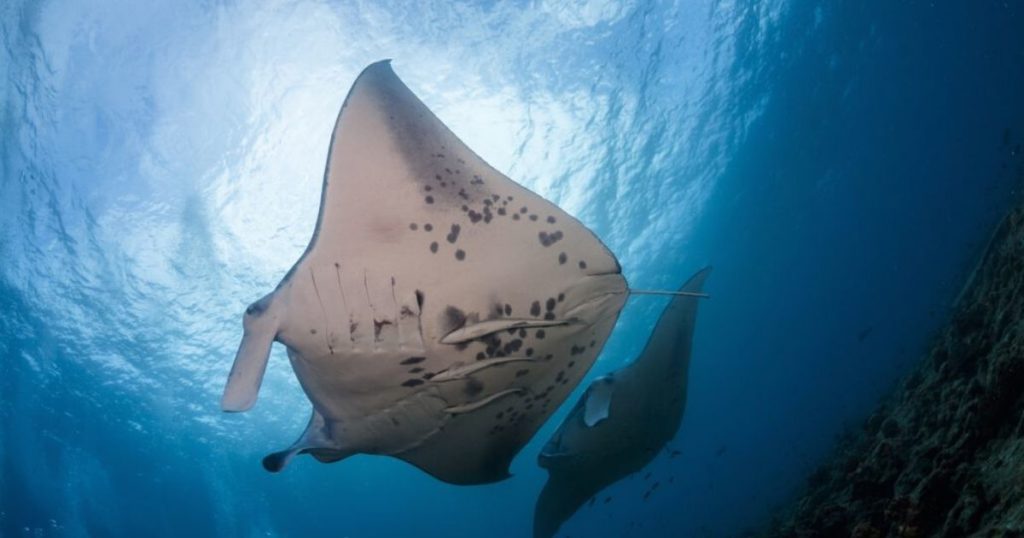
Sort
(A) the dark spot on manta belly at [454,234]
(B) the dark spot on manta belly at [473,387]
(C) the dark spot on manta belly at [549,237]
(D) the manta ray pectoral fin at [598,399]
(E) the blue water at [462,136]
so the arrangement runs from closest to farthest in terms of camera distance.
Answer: (A) the dark spot on manta belly at [454,234]
(C) the dark spot on manta belly at [549,237]
(B) the dark spot on manta belly at [473,387]
(D) the manta ray pectoral fin at [598,399]
(E) the blue water at [462,136]

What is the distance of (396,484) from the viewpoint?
3956cm

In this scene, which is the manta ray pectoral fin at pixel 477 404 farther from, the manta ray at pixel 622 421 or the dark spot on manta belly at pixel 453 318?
the manta ray at pixel 622 421

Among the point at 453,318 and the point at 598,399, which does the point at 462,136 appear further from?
the point at 453,318

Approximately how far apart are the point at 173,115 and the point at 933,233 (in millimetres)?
32129

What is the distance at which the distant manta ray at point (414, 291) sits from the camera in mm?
2734

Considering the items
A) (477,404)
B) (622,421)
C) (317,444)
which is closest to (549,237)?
(477,404)

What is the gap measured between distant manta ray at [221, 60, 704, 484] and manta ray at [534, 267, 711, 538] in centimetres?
189

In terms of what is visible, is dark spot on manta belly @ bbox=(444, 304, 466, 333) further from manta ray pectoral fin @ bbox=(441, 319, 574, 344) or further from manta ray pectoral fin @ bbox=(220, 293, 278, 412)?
manta ray pectoral fin @ bbox=(220, 293, 278, 412)

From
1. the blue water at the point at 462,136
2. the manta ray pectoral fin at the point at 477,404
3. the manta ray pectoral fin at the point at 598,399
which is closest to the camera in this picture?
the manta ray pectoral fin at the point at 477,404

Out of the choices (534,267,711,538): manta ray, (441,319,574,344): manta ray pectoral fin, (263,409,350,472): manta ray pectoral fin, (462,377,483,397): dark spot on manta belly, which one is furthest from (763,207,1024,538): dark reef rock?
(263,409,350,472): manta ray pectoral fin

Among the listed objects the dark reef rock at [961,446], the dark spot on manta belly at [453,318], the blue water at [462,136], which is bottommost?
the dark reef rock at [961,446]

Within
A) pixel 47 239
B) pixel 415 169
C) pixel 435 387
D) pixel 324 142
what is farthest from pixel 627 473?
pixel 47 239

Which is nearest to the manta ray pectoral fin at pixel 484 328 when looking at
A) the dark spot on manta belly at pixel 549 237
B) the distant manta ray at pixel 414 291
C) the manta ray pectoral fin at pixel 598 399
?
the distant manta ray at pixel 414 291

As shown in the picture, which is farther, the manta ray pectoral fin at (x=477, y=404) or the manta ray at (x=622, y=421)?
the manta ray at (x=622, y=421)
